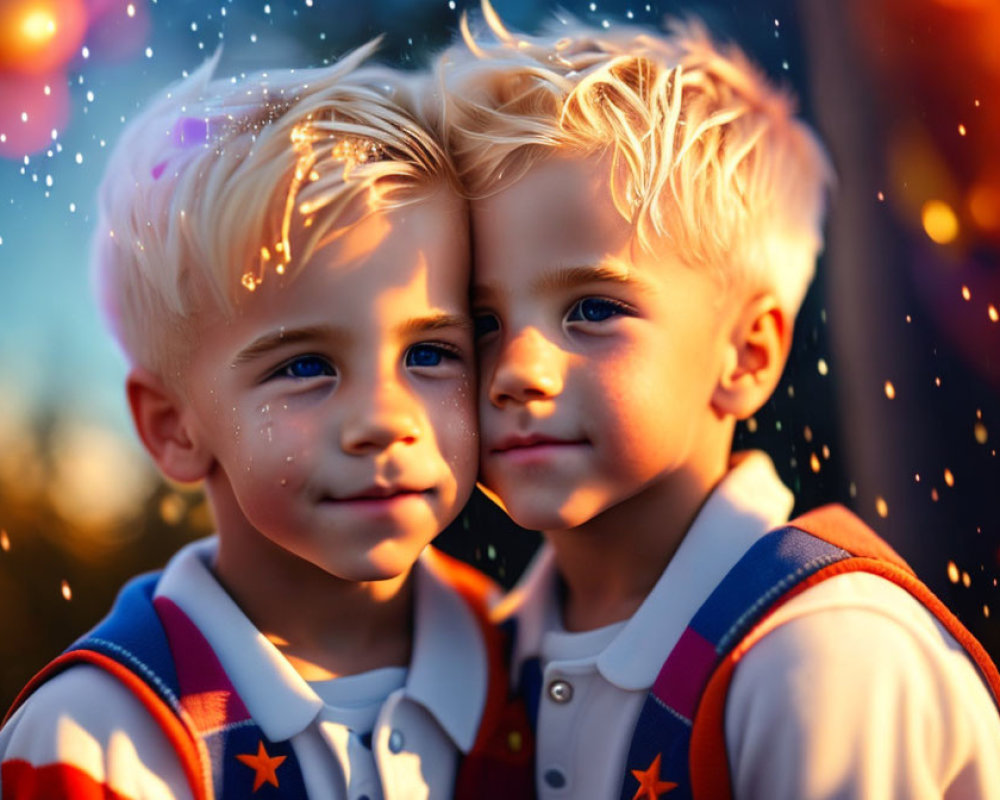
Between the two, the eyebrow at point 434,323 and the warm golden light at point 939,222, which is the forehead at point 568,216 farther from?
the warm golden light at point 939,222

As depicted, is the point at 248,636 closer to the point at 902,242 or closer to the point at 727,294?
the point at 727,294

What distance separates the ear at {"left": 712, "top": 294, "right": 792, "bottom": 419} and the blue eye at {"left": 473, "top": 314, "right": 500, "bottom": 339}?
4.9 inches

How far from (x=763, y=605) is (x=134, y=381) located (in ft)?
1.14

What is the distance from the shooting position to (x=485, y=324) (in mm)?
608

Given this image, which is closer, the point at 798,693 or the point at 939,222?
the point at 798,693

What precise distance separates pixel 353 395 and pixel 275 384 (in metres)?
0.04

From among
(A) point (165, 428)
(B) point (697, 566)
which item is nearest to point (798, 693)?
(B) point (697, 566)

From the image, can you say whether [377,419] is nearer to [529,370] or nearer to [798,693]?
[529,370]

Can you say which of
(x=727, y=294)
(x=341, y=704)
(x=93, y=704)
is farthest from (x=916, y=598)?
(x=93, y=704)

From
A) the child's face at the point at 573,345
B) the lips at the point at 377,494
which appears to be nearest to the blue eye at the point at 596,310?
the child's face at the point at 573,345

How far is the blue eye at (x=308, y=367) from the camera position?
1.86 feet

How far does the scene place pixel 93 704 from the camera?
1.85ft

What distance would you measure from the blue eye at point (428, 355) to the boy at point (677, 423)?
2cm

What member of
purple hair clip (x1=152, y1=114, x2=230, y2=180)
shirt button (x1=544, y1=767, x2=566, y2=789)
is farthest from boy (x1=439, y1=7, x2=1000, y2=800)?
purple hair clip (x1=152, y1=114, x2=230, y2=180)
